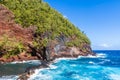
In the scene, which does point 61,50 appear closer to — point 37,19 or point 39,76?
point 37,19

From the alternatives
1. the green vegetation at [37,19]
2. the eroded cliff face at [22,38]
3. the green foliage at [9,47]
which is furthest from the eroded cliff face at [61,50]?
the green foliage at [9,47]

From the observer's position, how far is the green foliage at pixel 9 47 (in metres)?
87.5

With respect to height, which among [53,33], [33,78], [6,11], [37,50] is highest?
[6,11]

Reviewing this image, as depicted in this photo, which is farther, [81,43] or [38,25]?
[81,43]

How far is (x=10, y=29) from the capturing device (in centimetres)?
9938

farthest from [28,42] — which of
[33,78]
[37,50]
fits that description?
[33,78]

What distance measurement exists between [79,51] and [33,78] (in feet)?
300

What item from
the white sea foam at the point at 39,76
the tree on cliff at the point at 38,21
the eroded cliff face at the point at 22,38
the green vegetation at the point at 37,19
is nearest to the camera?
the white sea foam at the point at 39,76

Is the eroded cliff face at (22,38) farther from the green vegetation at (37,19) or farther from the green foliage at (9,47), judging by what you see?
the green vegetation at (37,19)

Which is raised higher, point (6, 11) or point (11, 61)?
point (6, 11)

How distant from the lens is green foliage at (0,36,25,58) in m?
87.5

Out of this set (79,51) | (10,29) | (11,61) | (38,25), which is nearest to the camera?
(11,61)

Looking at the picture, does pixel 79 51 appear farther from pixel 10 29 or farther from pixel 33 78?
pixel 33 78

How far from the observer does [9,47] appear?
3497 inches
